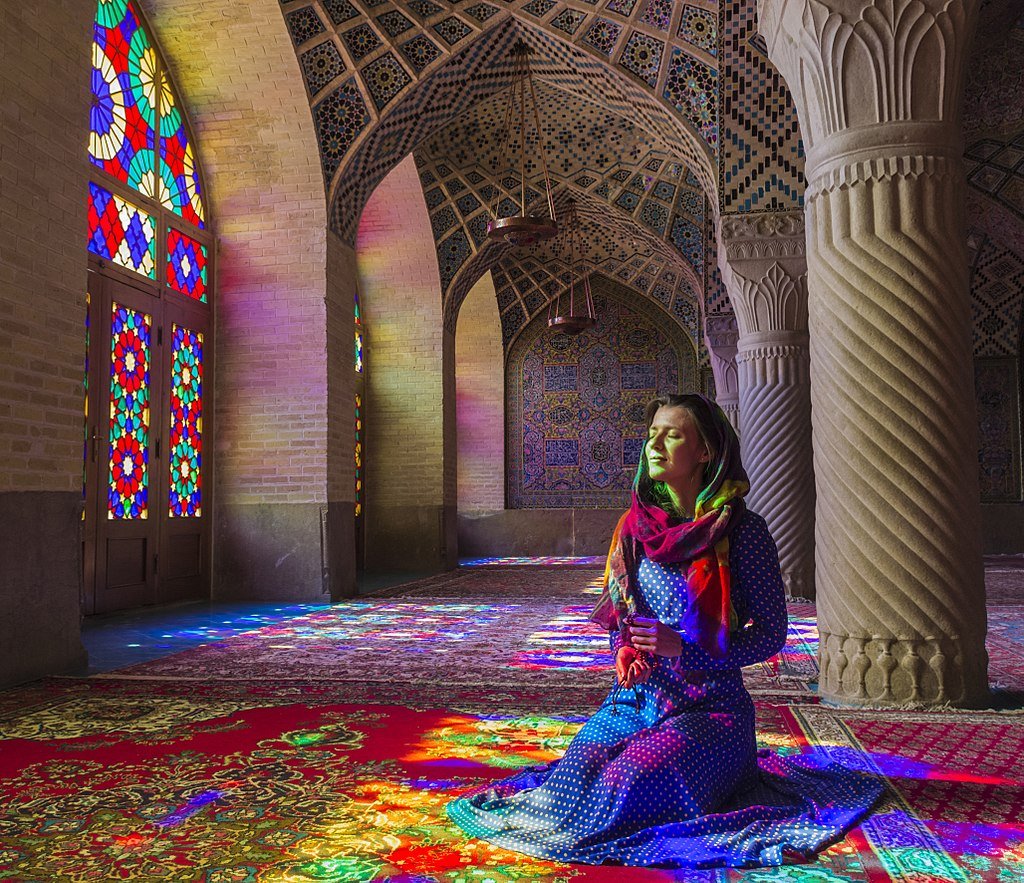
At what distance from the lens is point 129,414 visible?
23.9 ft

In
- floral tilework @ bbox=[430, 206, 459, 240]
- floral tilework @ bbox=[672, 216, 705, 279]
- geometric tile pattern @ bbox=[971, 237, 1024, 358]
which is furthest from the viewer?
geometric tile pattern @ bbox=[971, 237, 1024, 358]

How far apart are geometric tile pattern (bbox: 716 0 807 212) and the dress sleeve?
588 cm

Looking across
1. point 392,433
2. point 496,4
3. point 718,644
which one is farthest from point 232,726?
point 392,433

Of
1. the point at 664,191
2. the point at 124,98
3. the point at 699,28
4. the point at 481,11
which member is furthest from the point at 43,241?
the point at 664,191

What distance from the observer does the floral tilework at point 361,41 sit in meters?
8.59

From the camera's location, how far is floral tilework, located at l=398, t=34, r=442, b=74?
880cm

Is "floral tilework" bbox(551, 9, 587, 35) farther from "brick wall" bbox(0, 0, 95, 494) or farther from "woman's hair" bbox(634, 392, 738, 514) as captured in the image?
"woman's hair" bbox(634, 392, 738, 514)

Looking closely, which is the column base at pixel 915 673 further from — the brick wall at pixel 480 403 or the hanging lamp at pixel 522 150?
the brick wall at pixel 480 403

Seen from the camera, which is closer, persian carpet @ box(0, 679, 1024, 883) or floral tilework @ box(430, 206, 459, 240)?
persian carpet @ box(0, 679, 1024, 883)

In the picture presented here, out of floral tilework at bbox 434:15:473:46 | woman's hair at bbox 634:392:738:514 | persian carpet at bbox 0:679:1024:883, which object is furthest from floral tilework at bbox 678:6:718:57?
woman's hair at bbox 634:392:738:514

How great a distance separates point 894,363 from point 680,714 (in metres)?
1.97

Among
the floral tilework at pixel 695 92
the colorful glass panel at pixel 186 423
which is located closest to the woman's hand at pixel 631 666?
the colorful glass panel at pixel 186 423

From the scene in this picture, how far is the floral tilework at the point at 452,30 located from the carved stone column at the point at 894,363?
220 inches

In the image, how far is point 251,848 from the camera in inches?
86.0
